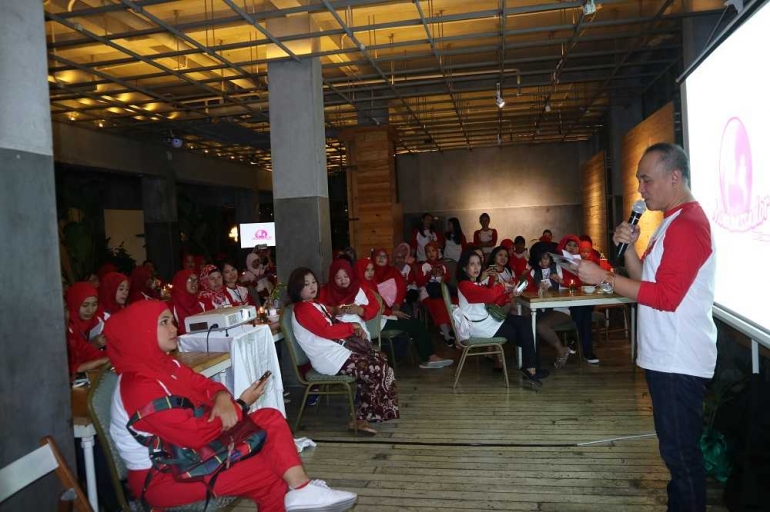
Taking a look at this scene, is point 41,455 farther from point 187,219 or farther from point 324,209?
point 187,219

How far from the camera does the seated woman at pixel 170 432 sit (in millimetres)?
2297

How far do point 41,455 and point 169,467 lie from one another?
463 millimetres

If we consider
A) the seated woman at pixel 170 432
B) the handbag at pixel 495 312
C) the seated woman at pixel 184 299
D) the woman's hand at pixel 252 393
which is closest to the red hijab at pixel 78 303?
the seated woman at pixel 184 299

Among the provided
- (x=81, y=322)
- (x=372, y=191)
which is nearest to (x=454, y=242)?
(x=372, y=191)

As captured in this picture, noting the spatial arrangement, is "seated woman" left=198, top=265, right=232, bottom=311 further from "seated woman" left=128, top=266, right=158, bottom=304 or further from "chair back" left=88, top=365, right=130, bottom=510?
"chair back" left=88, top=365, right=130, bottom=510

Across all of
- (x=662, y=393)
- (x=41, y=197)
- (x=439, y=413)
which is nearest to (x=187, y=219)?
(x=439, y=413)

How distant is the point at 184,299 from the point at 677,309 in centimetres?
444

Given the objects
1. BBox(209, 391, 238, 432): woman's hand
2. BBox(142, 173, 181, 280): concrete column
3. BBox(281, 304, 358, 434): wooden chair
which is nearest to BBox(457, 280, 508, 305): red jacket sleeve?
BBox(281, 304, 358, 434): wooden chair

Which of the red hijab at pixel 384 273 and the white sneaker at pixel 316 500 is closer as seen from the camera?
the white sneaker at pixel 316 500

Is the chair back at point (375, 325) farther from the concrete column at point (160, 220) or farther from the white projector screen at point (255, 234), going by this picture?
the white projector screen at point (255, 234)

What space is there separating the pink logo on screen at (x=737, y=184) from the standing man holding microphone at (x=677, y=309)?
2.19ft

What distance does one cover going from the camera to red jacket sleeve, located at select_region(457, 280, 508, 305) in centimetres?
543

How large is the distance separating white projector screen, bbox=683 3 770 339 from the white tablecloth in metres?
2.89

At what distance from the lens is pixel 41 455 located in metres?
2.11
